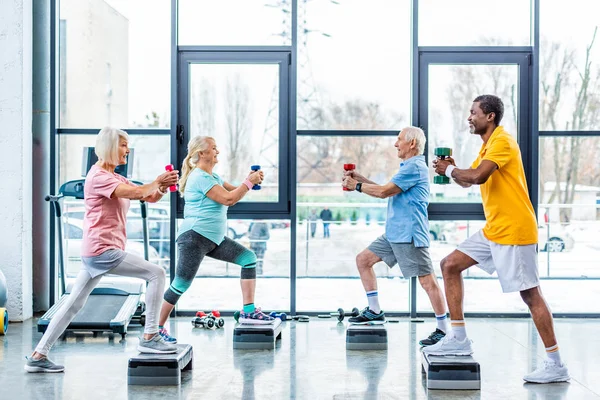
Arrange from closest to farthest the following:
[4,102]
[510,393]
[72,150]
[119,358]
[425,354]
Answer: [510,393] → [425,354] → [119,358] → [4,102] → [72,150]

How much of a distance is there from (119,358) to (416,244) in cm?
210

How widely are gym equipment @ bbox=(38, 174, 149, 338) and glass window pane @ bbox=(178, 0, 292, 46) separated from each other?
1.61 meters

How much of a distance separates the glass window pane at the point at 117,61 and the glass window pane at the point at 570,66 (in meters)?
3.23

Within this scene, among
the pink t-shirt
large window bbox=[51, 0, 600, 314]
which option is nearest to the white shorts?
the pink t-shirt

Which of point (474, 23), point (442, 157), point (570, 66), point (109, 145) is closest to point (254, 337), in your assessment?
point (109, 145)

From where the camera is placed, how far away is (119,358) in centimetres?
527

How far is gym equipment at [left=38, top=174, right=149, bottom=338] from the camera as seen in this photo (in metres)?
5.83

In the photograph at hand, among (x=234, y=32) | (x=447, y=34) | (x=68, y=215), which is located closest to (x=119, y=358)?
(x=68, y=215)

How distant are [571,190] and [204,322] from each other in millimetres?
3312

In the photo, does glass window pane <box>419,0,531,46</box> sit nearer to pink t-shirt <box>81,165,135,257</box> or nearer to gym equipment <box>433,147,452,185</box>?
gym equipment <box>433,147,452,185</box>

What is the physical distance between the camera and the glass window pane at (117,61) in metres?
7.00

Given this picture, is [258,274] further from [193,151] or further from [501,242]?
[501,242]

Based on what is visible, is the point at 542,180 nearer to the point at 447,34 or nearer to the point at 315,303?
the point at 447,34

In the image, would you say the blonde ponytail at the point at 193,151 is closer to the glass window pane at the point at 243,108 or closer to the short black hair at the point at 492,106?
the glass window pane at the point at 243,108
